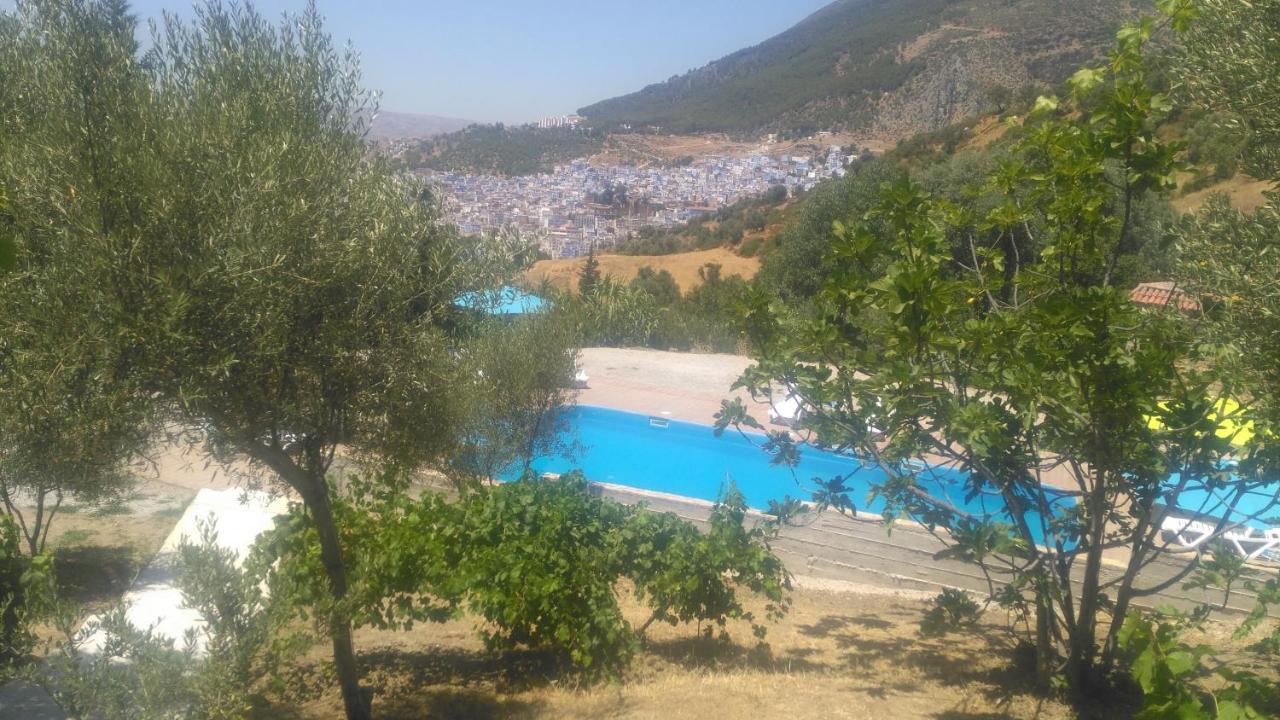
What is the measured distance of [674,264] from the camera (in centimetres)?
4550

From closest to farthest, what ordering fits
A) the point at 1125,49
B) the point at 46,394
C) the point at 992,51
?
the point at 46,394 < the point at 1125,49 < the point at 992,51

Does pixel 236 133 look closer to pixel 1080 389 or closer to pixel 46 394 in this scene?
pixel 46 394

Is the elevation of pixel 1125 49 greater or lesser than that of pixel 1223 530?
greater

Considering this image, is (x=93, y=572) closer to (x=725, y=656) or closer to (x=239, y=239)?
(x=725, y=656)

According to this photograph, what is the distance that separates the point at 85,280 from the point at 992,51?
6666 cm

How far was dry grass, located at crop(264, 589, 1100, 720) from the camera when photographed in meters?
5.40

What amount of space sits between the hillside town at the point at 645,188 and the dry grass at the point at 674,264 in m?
7.11

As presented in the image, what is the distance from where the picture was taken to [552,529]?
6.32m

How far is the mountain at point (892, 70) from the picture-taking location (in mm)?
56562

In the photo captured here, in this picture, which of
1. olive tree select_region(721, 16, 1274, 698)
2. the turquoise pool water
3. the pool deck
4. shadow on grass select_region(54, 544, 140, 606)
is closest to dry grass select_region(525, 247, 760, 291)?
the pool deck

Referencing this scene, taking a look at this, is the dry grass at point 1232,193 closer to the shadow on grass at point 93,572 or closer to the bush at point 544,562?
the bush at point 544,562

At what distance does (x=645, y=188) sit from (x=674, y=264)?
23.8 metres

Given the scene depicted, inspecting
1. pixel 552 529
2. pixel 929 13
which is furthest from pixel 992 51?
pixel 552 529

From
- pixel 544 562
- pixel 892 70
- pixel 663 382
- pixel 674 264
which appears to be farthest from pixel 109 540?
pixel 892 70
